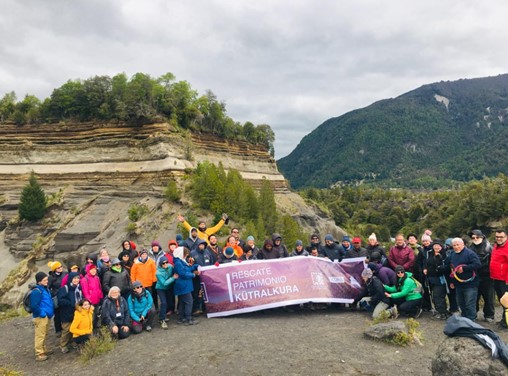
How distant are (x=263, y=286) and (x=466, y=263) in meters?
5.01

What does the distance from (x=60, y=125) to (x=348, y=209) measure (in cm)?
8804

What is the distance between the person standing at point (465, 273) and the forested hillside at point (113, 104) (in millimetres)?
35881

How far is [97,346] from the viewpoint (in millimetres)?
8562

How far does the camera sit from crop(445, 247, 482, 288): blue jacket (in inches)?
344

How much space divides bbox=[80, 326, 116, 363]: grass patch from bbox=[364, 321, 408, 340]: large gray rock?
228 inches

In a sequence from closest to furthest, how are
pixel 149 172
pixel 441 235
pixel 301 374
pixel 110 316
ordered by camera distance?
pixel 301 374, pixel 110 316, pixel 149 172, pixel 441 235

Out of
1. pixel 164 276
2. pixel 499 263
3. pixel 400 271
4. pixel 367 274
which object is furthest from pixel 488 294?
pixel 164 276

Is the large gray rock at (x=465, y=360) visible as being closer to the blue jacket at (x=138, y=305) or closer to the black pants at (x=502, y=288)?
the black pants at (x=502, y=288)

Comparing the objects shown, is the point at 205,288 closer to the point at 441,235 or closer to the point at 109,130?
the point at 109,130

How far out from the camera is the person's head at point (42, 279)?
883 cm

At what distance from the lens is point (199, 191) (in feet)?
116

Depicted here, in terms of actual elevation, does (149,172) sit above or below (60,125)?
below

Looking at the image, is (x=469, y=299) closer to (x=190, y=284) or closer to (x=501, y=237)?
(x=501, y=237)

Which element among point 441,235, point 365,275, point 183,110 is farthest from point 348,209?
point 365,275
